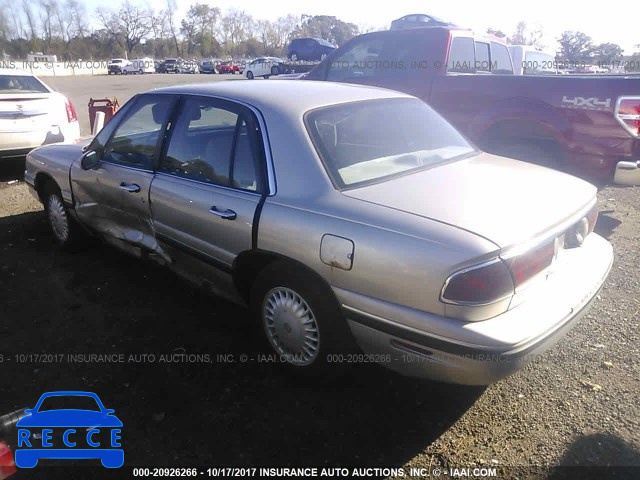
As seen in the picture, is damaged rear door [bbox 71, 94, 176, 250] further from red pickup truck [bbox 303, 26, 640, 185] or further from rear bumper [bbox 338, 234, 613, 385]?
red pickup truck [bbox 303, 26, 640, 185]

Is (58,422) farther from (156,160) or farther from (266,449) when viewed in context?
(156,160)

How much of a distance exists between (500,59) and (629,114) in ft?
10.8

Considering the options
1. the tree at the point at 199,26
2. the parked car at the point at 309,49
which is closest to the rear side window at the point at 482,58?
the parked car at the point at 309,49

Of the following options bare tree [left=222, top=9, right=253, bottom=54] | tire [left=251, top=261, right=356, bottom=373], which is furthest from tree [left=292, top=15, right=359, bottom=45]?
tire [left=251, top=261, right=356, bottom=373]

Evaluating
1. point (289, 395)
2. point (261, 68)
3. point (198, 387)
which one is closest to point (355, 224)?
point (289, 395)

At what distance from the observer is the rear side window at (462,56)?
623 cm

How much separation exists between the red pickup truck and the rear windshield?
4918 mm

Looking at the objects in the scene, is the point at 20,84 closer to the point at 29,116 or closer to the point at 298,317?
the point at 29,116

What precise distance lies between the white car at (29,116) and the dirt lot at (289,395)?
4.07 meters

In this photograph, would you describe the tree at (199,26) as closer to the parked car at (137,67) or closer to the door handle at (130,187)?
the parked car at (137,67)

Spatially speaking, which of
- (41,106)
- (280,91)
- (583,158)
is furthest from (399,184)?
(41,106)

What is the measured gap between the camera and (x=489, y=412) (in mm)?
2732

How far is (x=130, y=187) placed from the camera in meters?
3.72

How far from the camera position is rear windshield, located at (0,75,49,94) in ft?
25.4
